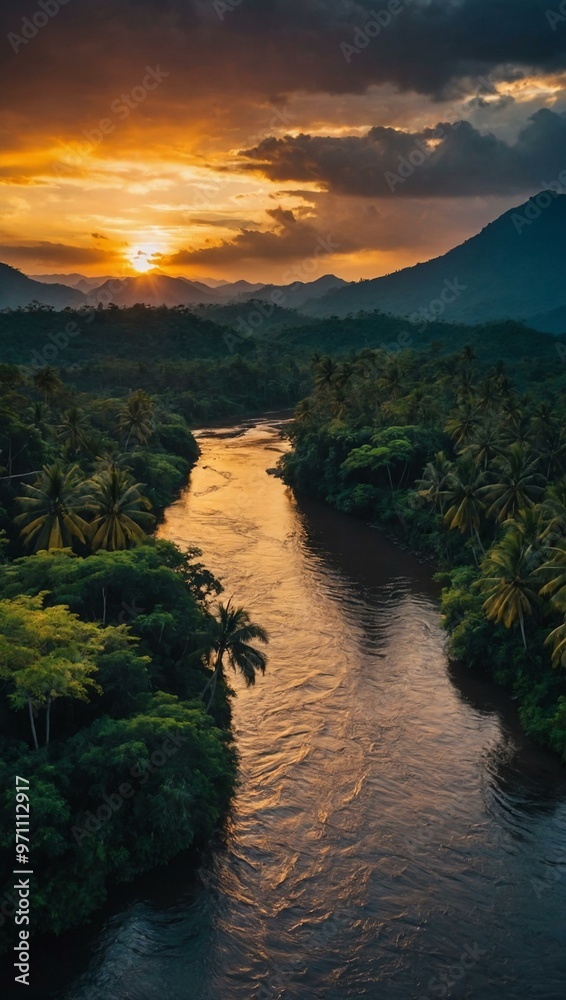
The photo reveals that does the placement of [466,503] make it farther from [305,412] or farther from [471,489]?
[305,412]

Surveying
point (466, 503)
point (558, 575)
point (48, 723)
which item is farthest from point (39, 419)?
point (558, 575)

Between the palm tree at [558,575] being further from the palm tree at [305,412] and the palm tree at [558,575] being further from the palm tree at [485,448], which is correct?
the palm tree at [305,412]

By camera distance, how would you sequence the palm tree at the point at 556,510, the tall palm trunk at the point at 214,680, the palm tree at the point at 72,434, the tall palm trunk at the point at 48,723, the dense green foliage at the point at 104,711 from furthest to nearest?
the palm tree at the point at 72,434 < the palm tree at the point at 556,510 < the tall palm trunk at the point at 214,680 < the tall palm trunk at the point at 48,723 < the dense green foliage at the point at 104,711

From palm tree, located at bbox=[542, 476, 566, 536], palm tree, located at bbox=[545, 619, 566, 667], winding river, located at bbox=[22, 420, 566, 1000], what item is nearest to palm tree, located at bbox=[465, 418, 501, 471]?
palm tree, located at bbox=[542, 476, 566, 536]

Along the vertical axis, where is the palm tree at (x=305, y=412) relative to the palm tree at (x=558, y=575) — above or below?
above

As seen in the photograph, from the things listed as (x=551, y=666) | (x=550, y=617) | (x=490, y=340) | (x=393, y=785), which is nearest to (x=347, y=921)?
(x=393, y=785)

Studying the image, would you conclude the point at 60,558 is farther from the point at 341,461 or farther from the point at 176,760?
the point at 341,461

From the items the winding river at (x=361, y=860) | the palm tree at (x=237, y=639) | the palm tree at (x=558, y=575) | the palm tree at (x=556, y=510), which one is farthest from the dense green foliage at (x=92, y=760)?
the palm tree at (x=556, y=510)
